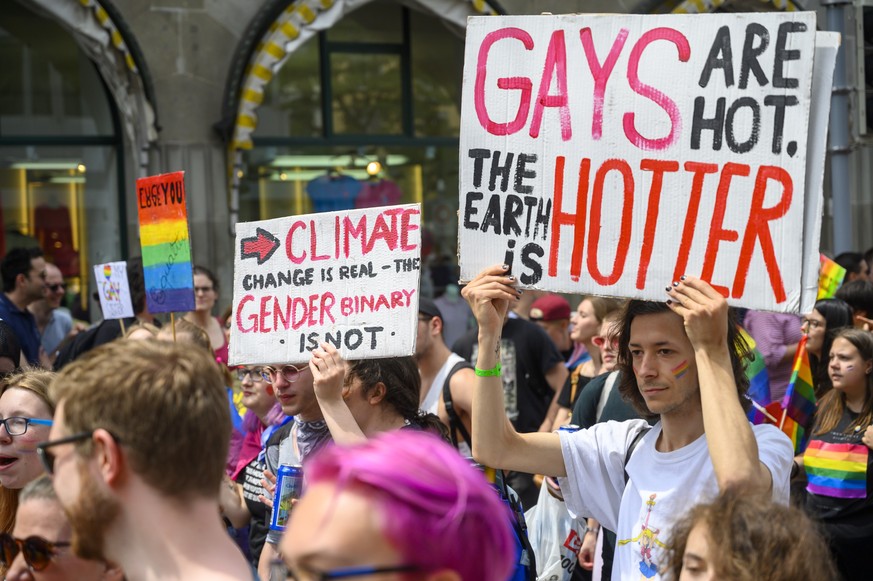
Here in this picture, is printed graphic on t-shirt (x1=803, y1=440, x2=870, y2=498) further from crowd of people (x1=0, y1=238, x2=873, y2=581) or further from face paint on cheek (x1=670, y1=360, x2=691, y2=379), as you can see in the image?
face paint on cheek (x1=670, y1=360, x2=691, y2=379)

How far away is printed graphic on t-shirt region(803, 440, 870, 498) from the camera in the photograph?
5438 millimetres

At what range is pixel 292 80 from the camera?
1198 cm

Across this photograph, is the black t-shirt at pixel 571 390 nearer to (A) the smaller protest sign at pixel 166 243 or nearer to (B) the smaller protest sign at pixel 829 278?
(B) the smaller protest sign at pixel 829 278

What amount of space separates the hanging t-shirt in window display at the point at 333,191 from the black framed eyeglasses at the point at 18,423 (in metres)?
8.45

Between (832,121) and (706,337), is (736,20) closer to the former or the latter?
(706,337)

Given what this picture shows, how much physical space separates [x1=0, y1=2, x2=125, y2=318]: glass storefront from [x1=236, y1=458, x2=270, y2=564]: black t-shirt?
282 inches

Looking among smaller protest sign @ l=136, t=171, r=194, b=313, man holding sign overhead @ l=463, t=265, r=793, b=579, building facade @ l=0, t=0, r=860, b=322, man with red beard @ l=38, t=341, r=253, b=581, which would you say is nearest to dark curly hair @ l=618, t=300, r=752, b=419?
man holding sign overhead @ l=463, t=265, r=793, b=579

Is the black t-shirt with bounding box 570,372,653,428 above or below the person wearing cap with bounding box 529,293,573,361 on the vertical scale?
above

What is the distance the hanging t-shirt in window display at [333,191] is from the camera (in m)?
11.9

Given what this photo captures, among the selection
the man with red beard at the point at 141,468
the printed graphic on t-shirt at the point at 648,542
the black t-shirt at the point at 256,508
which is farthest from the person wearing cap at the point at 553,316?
the man with red beard at the point at 141,468

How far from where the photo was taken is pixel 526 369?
23.6 ft

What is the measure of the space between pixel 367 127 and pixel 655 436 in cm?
930

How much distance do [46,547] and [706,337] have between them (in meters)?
1.60

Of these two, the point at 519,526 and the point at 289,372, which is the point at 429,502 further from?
the point at 289,372
